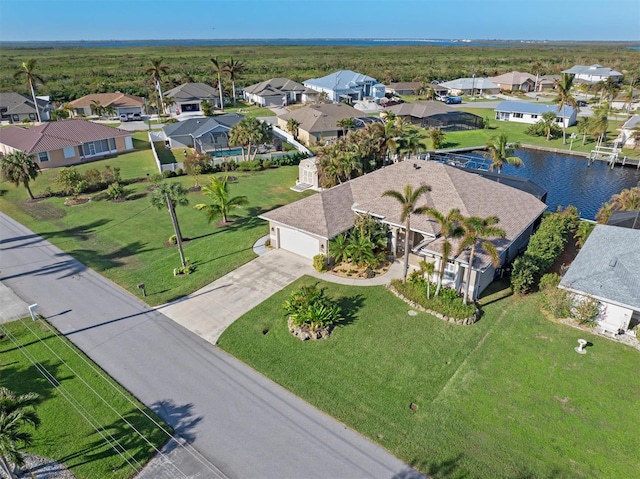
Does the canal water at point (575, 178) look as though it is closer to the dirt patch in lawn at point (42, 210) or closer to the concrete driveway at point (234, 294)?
the concrete driveway at point (234, 294)

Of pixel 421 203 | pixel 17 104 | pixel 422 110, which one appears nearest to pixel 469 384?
pixel 421 203

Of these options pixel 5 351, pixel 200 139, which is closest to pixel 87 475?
pixel 5 351

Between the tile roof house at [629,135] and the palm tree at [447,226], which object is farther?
the tile roof house at [629,135]

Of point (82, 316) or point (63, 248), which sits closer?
point (82, 316)

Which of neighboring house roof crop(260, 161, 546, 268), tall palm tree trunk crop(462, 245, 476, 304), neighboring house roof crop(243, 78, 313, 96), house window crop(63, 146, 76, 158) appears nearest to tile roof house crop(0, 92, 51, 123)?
house window crop(63, 146, 76, 158)

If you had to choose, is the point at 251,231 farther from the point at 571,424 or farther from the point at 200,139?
the point at 200,139

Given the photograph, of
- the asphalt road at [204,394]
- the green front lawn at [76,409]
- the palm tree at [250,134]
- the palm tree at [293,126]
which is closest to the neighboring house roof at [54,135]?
the palm tree at [250,134]
